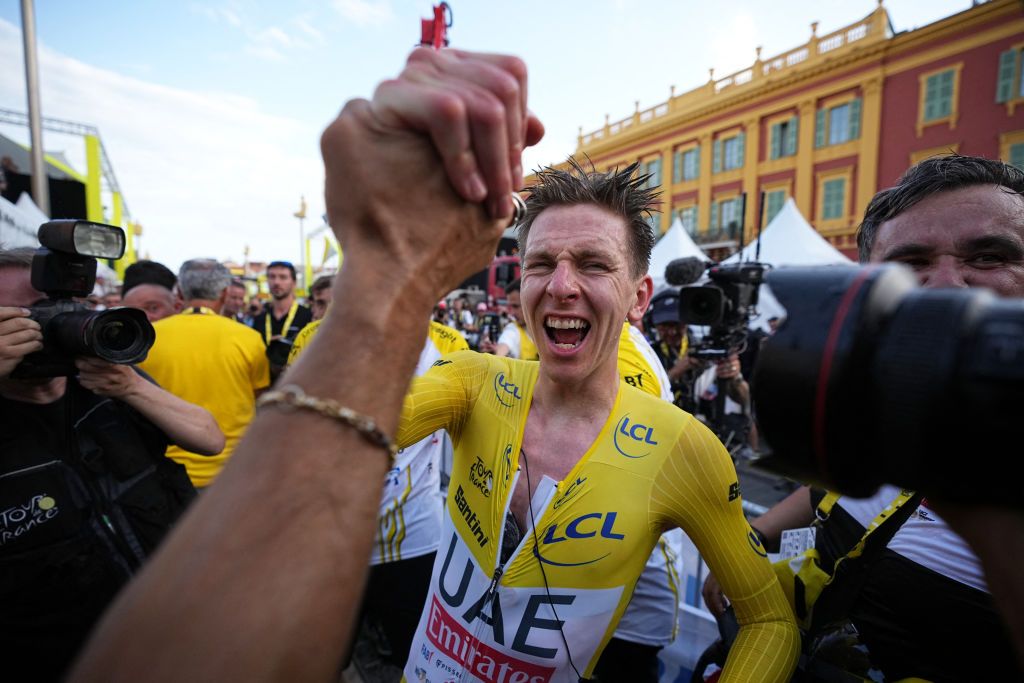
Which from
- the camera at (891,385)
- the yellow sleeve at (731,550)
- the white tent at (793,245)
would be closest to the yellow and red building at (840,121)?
the white tent at (793,245)

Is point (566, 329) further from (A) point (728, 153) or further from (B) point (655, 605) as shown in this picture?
(A) point (728, 153)

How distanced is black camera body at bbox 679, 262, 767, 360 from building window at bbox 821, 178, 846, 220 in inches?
956

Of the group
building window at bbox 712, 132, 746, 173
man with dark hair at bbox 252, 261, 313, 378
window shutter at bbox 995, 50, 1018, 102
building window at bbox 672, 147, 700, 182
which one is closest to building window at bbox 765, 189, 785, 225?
building window at bbox 712, 132, 746, 173

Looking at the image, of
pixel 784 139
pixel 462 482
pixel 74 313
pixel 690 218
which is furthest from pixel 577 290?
pixel 690 218

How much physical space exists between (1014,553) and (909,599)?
1.08 metres

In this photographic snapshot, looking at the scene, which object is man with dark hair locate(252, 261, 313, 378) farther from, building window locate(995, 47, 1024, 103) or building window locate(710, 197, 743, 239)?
building window locate(995, 47, 1024, 103)

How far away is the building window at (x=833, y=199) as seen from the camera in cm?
2328

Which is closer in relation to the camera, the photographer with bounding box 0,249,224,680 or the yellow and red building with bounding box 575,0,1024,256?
the photographer with bounding box 0,249,224,680

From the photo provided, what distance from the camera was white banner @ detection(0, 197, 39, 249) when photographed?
3.91 m

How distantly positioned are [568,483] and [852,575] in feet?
2.67

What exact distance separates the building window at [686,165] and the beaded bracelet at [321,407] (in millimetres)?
32337

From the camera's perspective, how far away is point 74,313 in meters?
1.78

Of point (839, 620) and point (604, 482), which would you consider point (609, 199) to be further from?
point (839, 620)

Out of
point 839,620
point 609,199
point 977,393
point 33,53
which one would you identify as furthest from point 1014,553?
point 33,53
